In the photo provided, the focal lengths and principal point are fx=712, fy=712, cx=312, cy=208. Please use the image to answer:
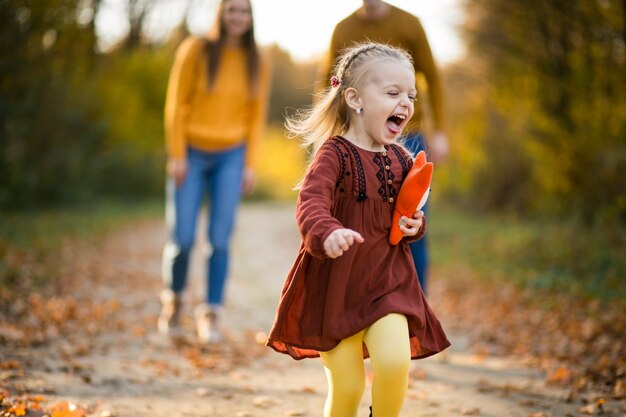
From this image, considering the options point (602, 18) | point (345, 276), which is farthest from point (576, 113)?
point (345, 276)

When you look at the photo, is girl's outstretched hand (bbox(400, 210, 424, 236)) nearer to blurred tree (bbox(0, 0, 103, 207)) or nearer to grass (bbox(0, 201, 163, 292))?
grass (bbox(0, 201, 163, 292))

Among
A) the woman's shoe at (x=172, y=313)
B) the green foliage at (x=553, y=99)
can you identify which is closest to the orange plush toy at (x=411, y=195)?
the woman's shoe at (x=172, y=313)

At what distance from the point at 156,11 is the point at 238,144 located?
49.3 ft

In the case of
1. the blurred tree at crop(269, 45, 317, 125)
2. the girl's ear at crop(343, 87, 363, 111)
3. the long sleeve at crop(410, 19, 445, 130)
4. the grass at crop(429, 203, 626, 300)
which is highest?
the blurred tree at crop(269, 45, 317, 125)

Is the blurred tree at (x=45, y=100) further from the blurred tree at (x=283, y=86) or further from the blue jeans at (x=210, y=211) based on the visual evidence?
the blurred tree at (x=283, y=86)

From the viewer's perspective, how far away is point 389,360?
254cm

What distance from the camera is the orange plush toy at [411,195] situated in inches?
107

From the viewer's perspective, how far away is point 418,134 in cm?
428

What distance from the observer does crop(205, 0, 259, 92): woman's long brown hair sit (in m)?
5.12

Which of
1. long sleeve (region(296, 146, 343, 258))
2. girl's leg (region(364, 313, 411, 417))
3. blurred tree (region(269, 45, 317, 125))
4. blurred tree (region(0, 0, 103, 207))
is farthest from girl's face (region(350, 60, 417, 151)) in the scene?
blurred tree (region(269, 45, 317, 125))

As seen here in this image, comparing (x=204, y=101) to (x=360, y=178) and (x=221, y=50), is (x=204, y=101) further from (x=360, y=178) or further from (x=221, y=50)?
(x=360, y=178)

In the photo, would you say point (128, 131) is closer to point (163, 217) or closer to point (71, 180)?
point (163, 217)

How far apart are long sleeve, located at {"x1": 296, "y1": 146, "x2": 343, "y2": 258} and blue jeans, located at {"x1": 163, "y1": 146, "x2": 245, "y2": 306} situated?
2.45 metres

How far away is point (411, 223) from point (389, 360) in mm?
534
